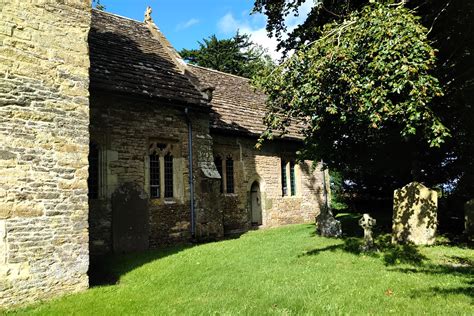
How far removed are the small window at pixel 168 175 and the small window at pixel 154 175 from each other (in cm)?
36

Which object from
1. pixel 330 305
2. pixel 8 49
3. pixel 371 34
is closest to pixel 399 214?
pixel 371 34

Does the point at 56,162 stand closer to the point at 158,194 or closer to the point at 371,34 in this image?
the point at 158,194

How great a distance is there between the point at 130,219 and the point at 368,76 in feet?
28.3

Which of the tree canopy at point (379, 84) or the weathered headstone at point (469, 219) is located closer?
the tree canopy at point (379, 84)

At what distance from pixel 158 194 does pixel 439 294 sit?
32.4ft

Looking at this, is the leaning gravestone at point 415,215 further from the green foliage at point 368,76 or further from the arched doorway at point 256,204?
the arched doorway at point 256,204

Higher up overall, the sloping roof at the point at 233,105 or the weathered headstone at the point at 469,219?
the sloping roof at the point at 233,105

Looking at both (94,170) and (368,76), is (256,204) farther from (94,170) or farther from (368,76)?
(368,76)

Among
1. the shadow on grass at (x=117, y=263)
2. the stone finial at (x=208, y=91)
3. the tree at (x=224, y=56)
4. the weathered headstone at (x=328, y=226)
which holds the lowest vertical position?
the shadow on grass at (x=117, y=263)

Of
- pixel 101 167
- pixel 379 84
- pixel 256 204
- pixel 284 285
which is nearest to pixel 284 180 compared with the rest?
pixel 256 204

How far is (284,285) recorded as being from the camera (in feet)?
23.8

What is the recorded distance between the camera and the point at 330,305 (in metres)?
5.84

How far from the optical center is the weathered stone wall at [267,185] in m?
17.5

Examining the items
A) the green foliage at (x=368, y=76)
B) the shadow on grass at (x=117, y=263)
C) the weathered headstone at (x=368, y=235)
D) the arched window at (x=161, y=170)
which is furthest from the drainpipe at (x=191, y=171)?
the weathered headstone at (x=368, y=235)
